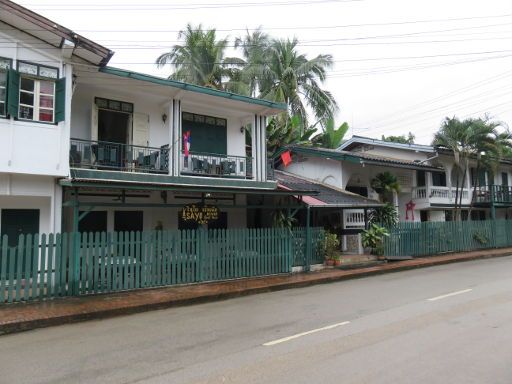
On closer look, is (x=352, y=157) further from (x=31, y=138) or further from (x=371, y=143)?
(x=31, y=138)

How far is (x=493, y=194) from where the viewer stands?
2689 centimetres

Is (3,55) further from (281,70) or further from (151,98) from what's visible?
(281,70)

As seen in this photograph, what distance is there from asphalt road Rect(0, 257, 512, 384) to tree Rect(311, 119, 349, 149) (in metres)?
18.3

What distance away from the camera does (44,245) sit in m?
9.79

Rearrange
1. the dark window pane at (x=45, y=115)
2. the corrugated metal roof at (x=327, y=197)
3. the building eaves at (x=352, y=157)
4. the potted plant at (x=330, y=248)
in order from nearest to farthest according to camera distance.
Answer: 1. the dark window pane at (x=45, y=115)
2. the potted plant at (x=330, y=248)
3. the corrugated metal roof at (x=327, y=197)
4. the building eaves at (x=352, y=157)

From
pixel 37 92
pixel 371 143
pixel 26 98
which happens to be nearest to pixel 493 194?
pixel 371 143

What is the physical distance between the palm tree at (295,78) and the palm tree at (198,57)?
2910 millimetres

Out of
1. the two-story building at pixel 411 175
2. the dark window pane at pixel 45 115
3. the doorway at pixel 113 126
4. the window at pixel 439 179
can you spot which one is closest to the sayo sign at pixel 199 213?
the doorway at pixel 113 126

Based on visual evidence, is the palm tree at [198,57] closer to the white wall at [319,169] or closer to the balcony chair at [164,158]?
the white wall at [319,169]

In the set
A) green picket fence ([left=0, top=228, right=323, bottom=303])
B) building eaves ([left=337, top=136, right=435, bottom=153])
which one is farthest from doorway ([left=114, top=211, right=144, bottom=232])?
building eaves ([left=337, top=136, right=435, bottom=153])

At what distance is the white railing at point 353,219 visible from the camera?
19.8 metres

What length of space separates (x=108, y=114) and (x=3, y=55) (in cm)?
372

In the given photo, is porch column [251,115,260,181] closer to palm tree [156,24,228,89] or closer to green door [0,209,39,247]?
green door [0,209,39,247]

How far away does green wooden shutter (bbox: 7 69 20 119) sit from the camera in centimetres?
1030
